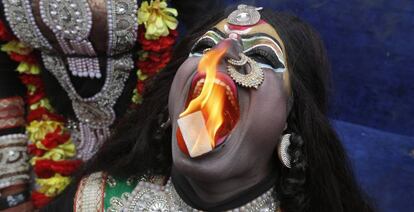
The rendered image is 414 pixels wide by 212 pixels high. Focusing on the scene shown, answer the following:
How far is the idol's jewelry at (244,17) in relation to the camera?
3.36 ft

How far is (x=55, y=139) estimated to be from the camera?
57.4 inches

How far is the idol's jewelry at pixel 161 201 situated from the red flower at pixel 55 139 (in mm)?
437

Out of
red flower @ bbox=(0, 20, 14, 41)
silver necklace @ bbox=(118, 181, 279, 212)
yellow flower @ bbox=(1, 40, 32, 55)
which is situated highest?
red flower @ bbox=(0, 20, 14, 41)

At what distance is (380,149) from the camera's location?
1811 millimetres

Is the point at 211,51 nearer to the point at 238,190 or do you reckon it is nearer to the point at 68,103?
the point at 238,190

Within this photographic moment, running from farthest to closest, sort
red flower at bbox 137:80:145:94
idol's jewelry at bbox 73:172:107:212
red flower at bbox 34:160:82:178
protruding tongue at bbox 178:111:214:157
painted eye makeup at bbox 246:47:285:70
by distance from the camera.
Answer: red flower at bbox 34:160:82:178 → red flower at bbox 137:80:145:94 → idol's jewelry at bbox 73:172:107:212 → painted eye makeup at bbox 246:47:285:70 → protruding tongue at bbox 178:111:214:157

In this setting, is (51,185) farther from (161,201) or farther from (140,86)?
(161,201)

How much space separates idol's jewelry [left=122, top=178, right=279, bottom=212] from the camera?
1025mm

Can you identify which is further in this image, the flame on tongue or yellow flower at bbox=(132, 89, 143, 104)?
yellow flower at bbox=(132, 89, 143, 104)

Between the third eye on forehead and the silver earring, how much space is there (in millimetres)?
124

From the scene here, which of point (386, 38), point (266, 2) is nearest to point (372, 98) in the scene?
point (386, 38)

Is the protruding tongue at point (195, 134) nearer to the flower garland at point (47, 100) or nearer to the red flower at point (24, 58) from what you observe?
the flower garland at point (47, 100)

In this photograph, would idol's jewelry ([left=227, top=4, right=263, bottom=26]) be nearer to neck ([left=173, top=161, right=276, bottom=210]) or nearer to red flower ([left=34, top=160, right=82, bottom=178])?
neck ([left=173, top=161, right=276, bottom=210])

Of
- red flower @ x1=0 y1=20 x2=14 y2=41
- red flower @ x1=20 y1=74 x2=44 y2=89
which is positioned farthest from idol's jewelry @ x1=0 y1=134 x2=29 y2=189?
red flower @ x1=0 y1=20 x2=14 y2=41
